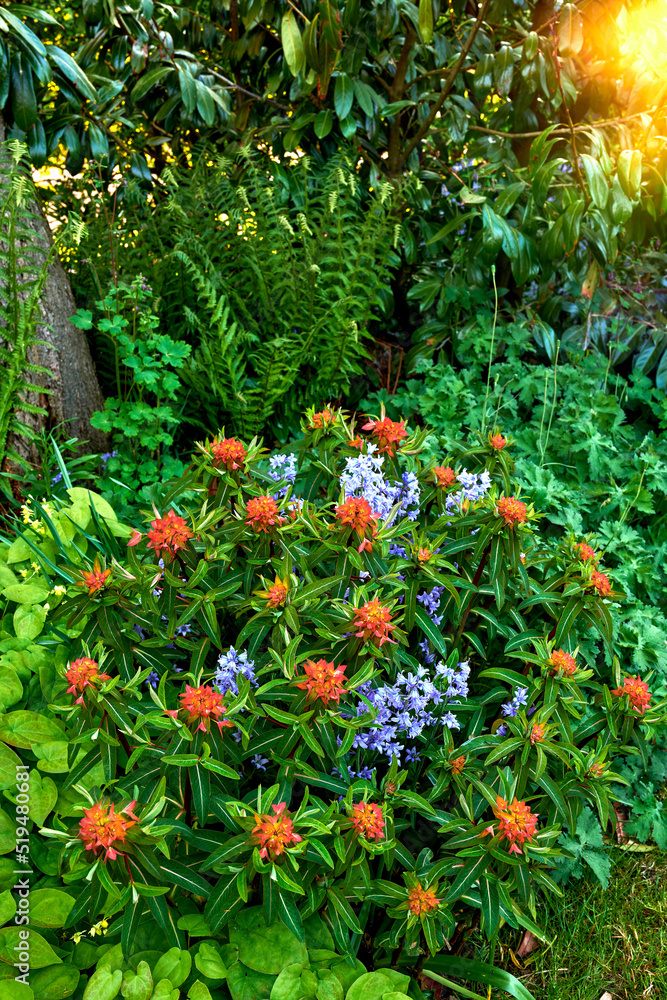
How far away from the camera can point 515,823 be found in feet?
4.02

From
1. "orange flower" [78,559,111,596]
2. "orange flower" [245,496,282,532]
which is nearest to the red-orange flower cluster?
"orange flower" [245,496,282,532]

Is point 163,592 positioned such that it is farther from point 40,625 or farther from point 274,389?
point 274,389

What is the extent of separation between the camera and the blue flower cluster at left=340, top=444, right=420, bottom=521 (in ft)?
5.65

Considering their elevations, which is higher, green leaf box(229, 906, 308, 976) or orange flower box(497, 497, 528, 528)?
orange flower box(497, 497, 528, 528)

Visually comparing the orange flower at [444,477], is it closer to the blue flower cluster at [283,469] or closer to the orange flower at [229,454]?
the blue flower cluster at [283,469]

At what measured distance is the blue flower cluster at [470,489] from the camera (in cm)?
185

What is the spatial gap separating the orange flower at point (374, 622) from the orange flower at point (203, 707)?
0.31 m

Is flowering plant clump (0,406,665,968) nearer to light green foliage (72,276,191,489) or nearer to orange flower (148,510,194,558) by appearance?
orange flower (148,510,194,558)

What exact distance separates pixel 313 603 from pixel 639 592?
1.59 meters

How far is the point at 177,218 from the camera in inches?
122

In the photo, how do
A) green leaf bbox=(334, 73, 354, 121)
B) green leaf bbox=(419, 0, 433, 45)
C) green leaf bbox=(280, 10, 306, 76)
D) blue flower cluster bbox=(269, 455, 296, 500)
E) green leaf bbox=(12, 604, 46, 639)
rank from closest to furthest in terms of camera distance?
blue flower cluster bbox=(269, 455, 296, 500) < green leaf bbox=(12, 604, 46, 639) < green leaf bbox=(419, 0, 433, 45) < green leaf bbox=(280, 10, 306, 76) < green leaf bbox=(334, 73, 354, 121)

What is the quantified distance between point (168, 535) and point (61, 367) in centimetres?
168

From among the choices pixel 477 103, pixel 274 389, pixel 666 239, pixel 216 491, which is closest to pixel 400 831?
pixel 216 491

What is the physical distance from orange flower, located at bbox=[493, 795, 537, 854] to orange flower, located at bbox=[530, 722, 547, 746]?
0.22m
